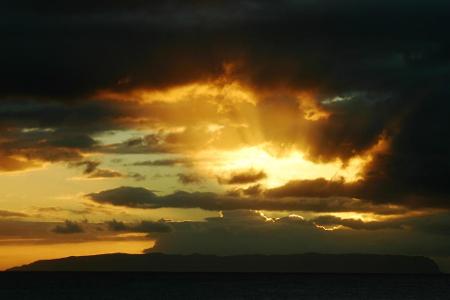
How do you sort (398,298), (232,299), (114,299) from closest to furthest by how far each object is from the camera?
(114,299) → (232,299) → (398,298)

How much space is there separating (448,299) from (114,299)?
81.4 m

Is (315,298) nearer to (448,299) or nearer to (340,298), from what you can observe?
(340,298)

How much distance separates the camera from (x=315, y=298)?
189 meters

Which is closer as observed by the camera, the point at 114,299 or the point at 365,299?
the point at 114,299

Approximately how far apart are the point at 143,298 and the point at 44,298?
24.1 m

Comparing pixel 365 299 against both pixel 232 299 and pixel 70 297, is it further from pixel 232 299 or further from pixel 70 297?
pixel 70 297

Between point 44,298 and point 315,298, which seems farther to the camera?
point 315,298

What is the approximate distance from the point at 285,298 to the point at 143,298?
3316cm

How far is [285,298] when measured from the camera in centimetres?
17562

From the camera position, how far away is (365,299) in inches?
7057

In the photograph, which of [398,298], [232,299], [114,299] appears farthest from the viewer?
[398,298]

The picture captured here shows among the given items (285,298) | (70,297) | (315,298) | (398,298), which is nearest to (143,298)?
(70,297)

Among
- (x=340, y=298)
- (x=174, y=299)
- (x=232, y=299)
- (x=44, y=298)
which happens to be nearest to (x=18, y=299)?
(x=44, y=298)

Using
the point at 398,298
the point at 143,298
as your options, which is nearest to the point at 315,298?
the point at 398,298
